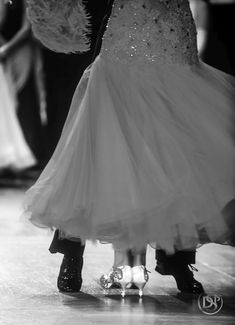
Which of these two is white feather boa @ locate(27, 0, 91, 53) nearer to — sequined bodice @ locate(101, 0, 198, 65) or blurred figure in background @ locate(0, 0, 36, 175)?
sequined bodice @ locate(101, 0, 198, 65)

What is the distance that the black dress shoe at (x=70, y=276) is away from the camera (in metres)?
3.31

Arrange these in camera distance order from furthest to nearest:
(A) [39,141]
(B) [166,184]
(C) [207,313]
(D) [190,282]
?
(A) [39,141] → (D) [190,282] → (B) [166,184] → (C) [207,313]

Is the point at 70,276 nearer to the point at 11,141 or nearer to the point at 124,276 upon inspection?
the point at 124,276

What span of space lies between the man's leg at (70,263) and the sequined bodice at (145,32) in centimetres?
73

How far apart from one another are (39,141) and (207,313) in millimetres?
7042

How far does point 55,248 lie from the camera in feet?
11.1

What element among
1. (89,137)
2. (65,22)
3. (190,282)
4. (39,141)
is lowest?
(39,141)

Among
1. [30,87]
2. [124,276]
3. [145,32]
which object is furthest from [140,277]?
[30,87]

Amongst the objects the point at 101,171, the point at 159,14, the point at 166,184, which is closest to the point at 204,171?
the point at 166,184

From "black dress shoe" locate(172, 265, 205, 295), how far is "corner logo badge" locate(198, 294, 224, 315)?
0.22 ft

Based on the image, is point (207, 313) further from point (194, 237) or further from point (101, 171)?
point (101, 171)

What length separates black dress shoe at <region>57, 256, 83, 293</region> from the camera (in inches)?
130

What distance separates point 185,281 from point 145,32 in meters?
0.95

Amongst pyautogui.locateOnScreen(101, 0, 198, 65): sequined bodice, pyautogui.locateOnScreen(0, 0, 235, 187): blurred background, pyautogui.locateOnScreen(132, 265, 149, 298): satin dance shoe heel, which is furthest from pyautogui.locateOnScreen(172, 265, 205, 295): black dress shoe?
pyautogui.locateOnScreen(0, 0, 235, 187): blurred background
